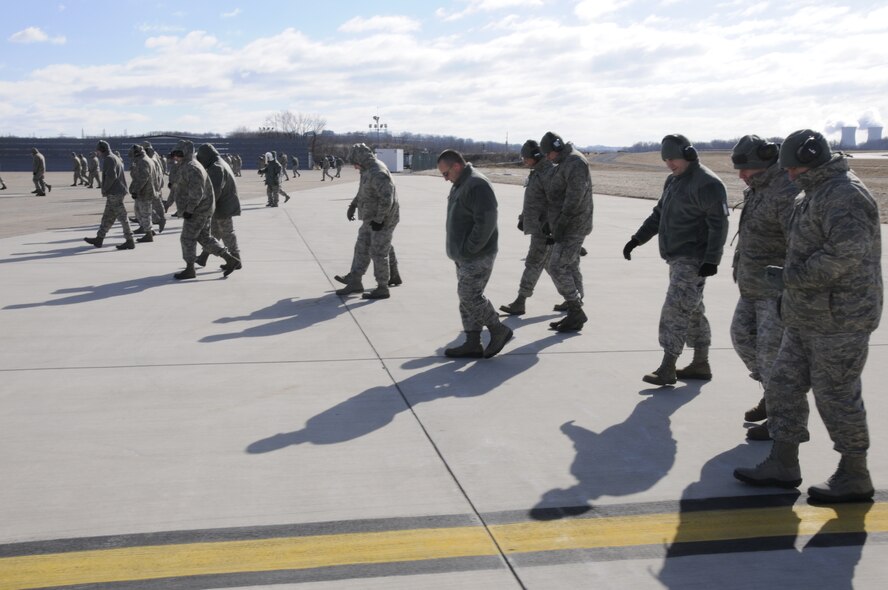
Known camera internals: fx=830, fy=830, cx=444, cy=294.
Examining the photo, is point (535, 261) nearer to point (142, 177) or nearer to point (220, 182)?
point (220, 182)

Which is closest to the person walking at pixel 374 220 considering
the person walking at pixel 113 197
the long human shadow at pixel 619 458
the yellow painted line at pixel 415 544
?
the long human shadow at pixel 619 458

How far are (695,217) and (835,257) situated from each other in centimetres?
210

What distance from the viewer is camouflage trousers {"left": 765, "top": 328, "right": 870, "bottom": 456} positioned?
4.11 m

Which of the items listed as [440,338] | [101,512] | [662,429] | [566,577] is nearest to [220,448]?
[101,512]

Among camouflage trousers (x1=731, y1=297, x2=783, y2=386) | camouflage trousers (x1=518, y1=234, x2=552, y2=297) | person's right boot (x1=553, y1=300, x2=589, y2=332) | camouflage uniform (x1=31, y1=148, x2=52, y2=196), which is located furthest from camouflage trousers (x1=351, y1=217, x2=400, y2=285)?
camouflage uniform (x1=31, y1=148, x2=52, y2=196)

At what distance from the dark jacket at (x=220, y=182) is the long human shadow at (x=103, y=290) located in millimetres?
1188

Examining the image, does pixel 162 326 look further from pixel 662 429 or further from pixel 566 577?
pixel 566 577

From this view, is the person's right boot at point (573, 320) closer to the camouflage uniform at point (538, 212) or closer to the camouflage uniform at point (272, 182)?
the camouflage uniform at point (538, 212)

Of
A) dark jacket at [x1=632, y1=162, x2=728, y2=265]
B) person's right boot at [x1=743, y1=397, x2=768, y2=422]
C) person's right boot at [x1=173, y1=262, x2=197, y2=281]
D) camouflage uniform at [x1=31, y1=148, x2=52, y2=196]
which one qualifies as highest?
camouflage uniform at [x1=31, y1=148, x2=52, y2=196]

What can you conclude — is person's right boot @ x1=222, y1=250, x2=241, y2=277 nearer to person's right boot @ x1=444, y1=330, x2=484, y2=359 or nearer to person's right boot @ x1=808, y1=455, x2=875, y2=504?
person's right boot @ x1=444, y1=330, x2=484, y2=359

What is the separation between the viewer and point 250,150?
88.3 m

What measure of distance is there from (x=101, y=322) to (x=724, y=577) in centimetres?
673

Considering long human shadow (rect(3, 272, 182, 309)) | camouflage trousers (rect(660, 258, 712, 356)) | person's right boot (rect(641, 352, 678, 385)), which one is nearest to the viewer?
camouflage trousers (rect(660, 258, 712, 356))

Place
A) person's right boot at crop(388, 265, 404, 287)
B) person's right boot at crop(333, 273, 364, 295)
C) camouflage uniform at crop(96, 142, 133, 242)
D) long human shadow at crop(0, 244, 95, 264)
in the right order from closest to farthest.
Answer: person's right boot at crop(333, 273, 364, 295) → person's right boot at crop(388, 265, 404, 287) → long human shadow at crop(0, 244, 95, 264) → camouflage uniform at crop(96, 142, 133, 242)
